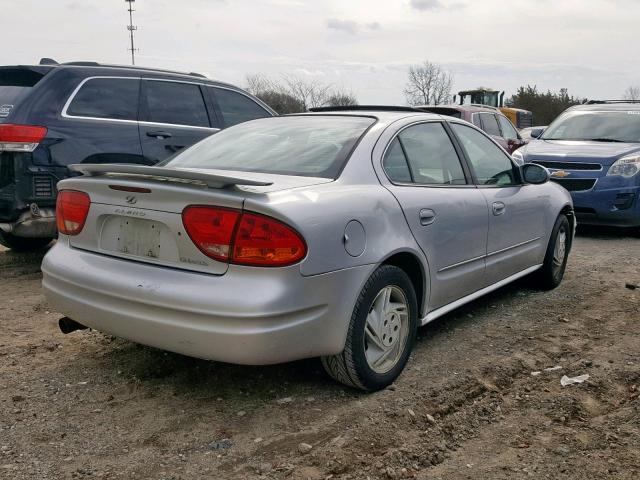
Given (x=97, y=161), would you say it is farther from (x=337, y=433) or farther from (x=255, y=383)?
(x=337, y=433)

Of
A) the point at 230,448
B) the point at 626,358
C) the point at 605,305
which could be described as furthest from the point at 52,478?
Result: the point at 605,305

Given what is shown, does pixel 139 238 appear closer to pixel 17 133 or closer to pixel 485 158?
pixel 485 158

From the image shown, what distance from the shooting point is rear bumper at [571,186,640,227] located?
806cm

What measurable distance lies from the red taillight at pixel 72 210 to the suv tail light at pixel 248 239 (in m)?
0.83

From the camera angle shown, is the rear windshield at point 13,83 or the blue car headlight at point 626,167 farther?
the blue car headlight at point 626,167

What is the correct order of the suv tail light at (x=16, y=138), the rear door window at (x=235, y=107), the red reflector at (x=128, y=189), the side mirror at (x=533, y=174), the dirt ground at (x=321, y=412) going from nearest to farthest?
the dirt ground at (x=321, y=412), the red reflector at (x=128, y=189), the side mirror at (x=533, y=174), the suv tail light at (x=16, y=138), the rear door window at (x=235, y=107)

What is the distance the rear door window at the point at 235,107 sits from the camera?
271 inches

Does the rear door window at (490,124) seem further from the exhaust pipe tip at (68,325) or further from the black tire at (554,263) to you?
the exhaust pipe tip at (68,325)

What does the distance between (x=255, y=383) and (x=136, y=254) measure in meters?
0.95

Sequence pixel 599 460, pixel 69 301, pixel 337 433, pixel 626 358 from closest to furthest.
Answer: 1. pixel 599 460
2. pixel 337 433
3. pixel 69 301
4. pixel 626 358

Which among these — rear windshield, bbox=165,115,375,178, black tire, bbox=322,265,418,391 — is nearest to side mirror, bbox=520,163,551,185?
rear windshield, bbox=165,115,375,178

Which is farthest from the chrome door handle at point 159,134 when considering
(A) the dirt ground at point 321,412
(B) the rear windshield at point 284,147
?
(A) the dirt ground at point 321,412

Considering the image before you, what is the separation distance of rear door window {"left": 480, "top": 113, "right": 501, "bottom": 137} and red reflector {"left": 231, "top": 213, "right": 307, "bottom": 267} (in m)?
10.9

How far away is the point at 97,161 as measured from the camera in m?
5.67
